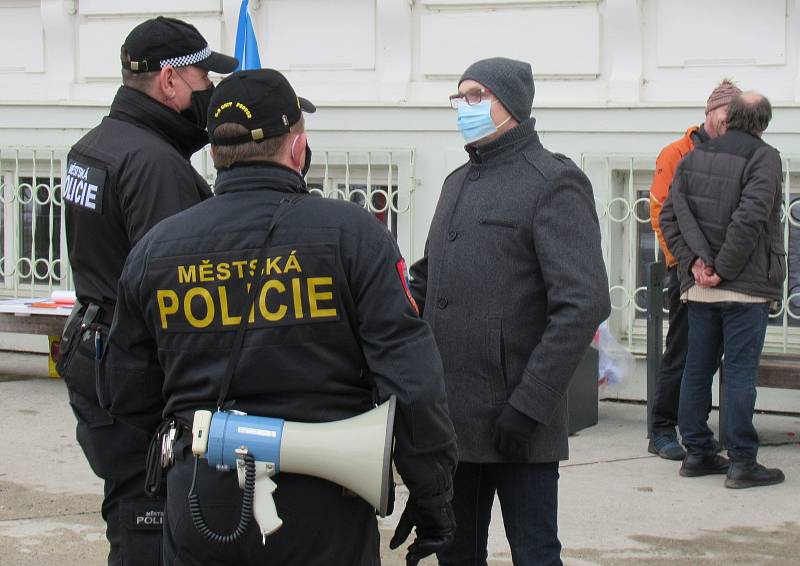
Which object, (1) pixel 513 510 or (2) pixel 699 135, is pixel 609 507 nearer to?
(2) pixel 699 135

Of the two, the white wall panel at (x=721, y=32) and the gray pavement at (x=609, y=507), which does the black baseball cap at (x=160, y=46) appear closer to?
the gray pavement at (x=609, y=507)

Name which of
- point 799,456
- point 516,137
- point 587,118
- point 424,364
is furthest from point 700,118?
point 424,364

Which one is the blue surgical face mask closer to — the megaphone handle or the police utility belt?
the police utility belt

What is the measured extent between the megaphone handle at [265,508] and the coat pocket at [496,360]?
1.10m

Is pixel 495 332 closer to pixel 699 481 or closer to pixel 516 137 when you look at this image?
pixel 516 137

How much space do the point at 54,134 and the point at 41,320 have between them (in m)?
1.88

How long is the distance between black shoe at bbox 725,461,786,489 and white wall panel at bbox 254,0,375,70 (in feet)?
13.6

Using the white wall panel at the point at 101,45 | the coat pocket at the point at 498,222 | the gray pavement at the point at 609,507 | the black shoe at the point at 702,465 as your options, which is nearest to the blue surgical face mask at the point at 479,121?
the coat pocket at the point at 498,222

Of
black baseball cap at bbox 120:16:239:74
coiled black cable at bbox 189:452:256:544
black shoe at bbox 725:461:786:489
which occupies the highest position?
black baseball cap at bbox 120:16:239:74

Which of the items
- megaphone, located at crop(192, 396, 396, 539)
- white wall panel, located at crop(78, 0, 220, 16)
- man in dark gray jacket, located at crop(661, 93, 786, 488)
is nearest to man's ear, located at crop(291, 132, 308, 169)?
megaphone, located at crop(192, 396, 396, 539)

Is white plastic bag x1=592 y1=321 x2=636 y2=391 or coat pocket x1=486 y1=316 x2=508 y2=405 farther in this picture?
white plastic bag x1=592 y1=321 x2=636 y2=391

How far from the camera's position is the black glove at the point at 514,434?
3551 mm

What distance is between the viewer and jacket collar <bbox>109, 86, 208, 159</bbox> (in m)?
3.71

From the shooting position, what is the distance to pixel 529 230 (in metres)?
3.62
